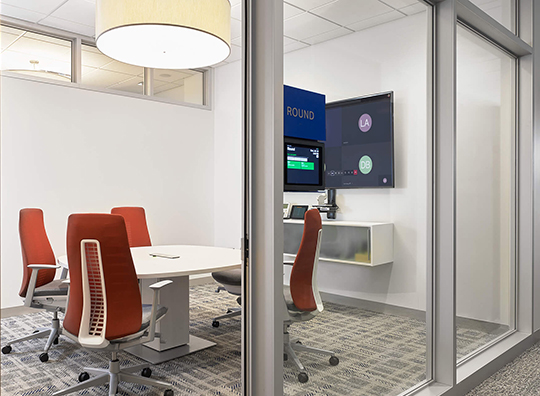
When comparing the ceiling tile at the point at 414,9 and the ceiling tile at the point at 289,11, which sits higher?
the ceiling tile at the point at 414,9

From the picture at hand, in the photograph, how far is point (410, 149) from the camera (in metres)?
2.52

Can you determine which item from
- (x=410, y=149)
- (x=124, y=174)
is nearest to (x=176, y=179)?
(x=124, y=174)

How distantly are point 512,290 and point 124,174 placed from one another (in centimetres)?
425

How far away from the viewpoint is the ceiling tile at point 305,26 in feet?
6.06

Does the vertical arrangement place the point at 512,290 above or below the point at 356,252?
below

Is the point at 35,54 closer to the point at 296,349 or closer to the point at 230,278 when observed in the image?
the point at 230,278

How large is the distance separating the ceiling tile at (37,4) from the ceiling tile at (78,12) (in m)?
0.06

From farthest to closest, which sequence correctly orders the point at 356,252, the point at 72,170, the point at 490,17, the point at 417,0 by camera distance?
the point at 72,170, the point at 490,17, the point at 417,0, the point at 356,252

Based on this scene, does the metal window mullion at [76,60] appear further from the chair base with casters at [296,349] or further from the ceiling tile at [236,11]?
the chair base with casters at [296,349]

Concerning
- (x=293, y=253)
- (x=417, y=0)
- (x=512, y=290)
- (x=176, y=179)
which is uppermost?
(x=417, y=0)

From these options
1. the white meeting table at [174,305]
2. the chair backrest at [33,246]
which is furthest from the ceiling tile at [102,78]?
the white meeting table at [174,305]

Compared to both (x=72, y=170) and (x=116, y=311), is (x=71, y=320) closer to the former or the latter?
(x=116, y=311)

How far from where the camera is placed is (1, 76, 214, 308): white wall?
4559 millimetres

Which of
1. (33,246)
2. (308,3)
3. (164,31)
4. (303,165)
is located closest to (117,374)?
(33,246)
